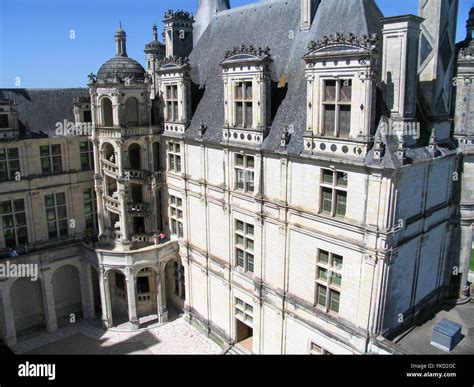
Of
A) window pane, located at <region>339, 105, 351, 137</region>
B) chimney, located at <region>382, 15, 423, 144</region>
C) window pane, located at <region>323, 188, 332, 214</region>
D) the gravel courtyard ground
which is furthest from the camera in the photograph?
the gravel courtyard ground

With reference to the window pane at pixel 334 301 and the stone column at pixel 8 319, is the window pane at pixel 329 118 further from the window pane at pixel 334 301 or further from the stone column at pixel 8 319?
the stone column at pixel 8 319

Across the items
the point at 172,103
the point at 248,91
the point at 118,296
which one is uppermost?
the point at 248,91

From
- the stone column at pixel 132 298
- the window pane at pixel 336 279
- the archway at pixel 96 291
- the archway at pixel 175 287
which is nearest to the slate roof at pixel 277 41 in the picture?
the window pane at pixel 336 279

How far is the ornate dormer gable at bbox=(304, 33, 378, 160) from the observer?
643 inches

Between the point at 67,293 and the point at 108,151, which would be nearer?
the point at 108,151

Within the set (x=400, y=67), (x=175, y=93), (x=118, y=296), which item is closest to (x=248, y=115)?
(x=175, y=93)

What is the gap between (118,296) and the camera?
30.8 meters

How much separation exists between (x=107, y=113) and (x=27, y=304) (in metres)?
14.6

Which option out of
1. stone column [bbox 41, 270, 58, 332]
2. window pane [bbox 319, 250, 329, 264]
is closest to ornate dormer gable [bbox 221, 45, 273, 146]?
window pane [bbox 319, 250, 329, 264]

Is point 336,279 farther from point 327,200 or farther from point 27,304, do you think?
point 27,304

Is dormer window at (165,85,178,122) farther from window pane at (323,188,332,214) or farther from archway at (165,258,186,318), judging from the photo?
window pane at (323,188,332,214)

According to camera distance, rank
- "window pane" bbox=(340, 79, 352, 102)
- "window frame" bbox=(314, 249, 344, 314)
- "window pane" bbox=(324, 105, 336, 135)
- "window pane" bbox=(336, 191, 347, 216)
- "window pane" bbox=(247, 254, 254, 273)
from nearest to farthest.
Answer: "window pane" bbox=(340, 79, 352, 102) → "window pane" bbox=(324, 105, 336, 135) → "window pane" bbox=(336, 191, 347, 216) → "window frame" bbox=(314, 249, 344, 314) → "window pane" bbox=(247, 254, 254, 273)
